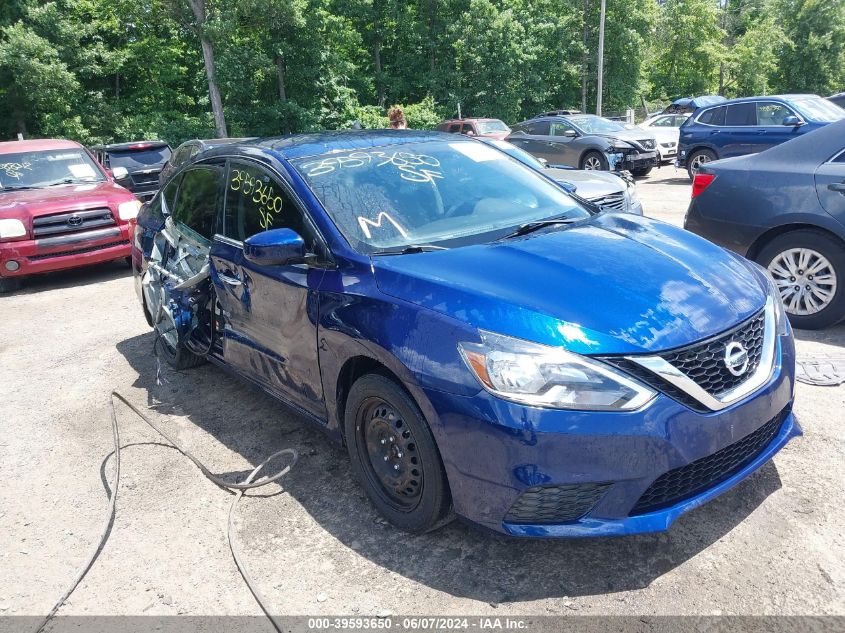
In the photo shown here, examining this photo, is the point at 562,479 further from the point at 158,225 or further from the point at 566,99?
the point at 566,99

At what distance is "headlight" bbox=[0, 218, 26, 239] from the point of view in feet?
27.1

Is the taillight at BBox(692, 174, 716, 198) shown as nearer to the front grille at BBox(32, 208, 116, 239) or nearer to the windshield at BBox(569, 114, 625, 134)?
the front grille at BBox(32, 208, 116, 239)

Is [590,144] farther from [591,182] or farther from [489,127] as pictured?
[591,182]

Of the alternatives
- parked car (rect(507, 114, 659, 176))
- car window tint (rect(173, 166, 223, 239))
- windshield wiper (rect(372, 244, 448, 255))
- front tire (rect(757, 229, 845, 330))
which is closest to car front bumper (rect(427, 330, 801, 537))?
windshield wiper (rect(372, 244, 448, 255))

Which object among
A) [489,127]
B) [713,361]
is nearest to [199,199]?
[713,361]

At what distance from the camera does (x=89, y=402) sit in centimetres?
490

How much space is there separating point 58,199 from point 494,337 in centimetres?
809

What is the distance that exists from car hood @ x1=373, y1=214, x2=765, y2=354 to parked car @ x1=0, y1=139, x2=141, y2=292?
7.06 metres

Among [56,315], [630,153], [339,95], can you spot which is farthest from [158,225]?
[339,95]

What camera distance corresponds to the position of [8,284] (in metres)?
8.79

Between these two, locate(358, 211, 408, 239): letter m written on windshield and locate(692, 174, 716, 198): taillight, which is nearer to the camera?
locate(358, 211, 408, 239): letter m written on windshield

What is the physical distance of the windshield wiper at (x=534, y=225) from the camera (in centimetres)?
337

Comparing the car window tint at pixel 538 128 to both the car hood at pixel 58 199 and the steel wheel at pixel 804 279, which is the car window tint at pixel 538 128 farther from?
the steel wheel at pixel 804 279

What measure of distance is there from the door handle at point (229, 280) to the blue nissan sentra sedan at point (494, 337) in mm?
15
